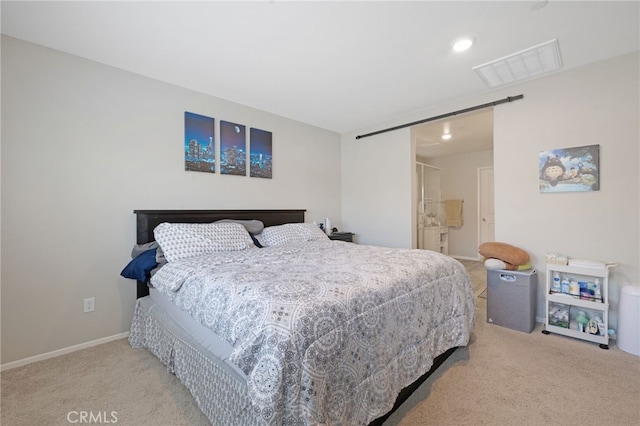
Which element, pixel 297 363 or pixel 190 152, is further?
pixel 190 152

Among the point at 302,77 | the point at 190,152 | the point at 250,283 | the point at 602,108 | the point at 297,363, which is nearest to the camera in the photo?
the point at 297,363

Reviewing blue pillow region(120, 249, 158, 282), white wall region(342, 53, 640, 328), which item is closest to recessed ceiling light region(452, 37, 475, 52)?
white wall region(342, 53, 640, 328)

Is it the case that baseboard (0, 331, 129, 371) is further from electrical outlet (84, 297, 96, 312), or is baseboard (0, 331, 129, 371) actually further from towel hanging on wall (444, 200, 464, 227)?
towel hanging on wall (444, 200, 464, 227)

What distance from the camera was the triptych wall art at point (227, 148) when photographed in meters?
2.91

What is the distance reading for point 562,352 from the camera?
216 cm

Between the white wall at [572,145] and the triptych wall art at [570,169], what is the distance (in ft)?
0.16

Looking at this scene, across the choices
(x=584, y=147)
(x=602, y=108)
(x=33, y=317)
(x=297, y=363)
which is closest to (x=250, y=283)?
(x=297, y=363)

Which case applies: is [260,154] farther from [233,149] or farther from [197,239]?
[197,239]

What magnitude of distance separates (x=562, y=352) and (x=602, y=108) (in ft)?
6.97

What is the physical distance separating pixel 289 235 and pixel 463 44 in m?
2.34

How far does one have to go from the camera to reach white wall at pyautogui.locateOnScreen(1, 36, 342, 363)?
2043mm

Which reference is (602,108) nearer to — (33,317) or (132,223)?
(132,223)

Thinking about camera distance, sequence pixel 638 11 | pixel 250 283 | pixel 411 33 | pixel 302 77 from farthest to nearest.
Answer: pixel 302 77
pixel 411 33
pixel 638 11
pixel 250 283

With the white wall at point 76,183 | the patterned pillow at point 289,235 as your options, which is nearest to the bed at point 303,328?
the white wall at point 76,183
